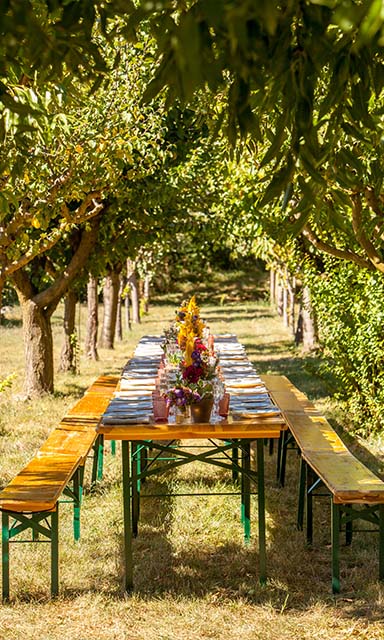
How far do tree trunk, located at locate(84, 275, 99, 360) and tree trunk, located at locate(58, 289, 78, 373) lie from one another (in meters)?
2.07

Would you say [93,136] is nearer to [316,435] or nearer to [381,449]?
[316,435]

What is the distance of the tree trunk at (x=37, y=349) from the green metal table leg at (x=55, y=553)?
7.90 meters

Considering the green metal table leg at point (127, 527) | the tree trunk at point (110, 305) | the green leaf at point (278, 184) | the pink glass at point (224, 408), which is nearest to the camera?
the green leaf at point (278, 184)

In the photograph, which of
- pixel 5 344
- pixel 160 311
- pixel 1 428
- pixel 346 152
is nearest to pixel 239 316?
pixel 160 311

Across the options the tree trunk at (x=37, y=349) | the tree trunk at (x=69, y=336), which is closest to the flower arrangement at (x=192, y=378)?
the tree trunk at (x=37, y=349)

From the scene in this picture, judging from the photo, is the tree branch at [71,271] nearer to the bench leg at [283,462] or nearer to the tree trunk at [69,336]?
the tree trunk at [69,336]

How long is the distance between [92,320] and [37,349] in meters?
5.65

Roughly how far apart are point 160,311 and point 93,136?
31785 millimetres

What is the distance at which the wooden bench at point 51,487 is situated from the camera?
17.9ft

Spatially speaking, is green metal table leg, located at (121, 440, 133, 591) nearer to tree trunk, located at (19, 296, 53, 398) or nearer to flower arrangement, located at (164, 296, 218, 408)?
flower arrangement, located at (164, 296, 218, 408)

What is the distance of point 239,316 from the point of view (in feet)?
119

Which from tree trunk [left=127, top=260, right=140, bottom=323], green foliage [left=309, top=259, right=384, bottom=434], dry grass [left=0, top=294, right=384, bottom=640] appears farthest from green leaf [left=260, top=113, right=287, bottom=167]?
tree trunk [left=127, top=260, right=140, bottom=323]

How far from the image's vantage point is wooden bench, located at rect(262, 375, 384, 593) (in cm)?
553

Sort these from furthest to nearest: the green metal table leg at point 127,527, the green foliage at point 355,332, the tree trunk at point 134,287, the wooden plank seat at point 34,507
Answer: the tree trunk at point 134,287, the green foliage at point 355,332, the green metal table leg at point 127,527, the wooden plank seat at point 34,507
